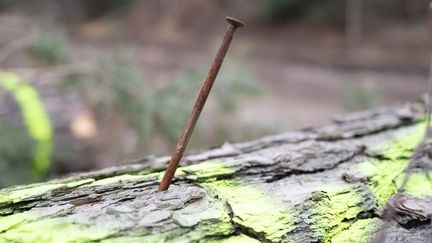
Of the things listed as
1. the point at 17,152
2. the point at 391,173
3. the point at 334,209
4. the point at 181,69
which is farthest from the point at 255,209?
the point at 181,69

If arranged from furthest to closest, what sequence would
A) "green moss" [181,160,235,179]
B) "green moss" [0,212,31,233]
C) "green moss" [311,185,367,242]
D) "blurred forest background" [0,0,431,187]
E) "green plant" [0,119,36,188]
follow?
1. "blurred forest background" [0,0,431,187]
2. "green plant" [0,119,36,188]
3. "green moss" [181,160,235,179]
4. "green moss" [311,185,367,242]
5. "green moss" [0,212,31,233]

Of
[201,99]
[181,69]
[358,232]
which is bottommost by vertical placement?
[358,232]

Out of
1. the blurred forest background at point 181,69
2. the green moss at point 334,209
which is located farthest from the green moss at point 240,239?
the blurred forest background at point 181,69

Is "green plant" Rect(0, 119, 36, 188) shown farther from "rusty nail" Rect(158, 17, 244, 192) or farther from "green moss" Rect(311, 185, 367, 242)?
"green moss" Rect(311, 185, 367, 242)

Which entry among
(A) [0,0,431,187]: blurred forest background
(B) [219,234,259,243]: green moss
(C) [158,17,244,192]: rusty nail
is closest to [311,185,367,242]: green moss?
(B) [219,234,259,243]: green moss

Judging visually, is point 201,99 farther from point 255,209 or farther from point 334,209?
point 334,209

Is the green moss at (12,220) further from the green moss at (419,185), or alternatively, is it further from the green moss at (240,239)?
the green moss at (419,185)

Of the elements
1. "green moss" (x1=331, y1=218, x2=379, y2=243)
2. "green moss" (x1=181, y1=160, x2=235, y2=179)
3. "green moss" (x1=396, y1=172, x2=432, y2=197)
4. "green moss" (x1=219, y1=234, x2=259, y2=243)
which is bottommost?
"green moss" (x1=331, y1=218, x2=379, y2=243)
